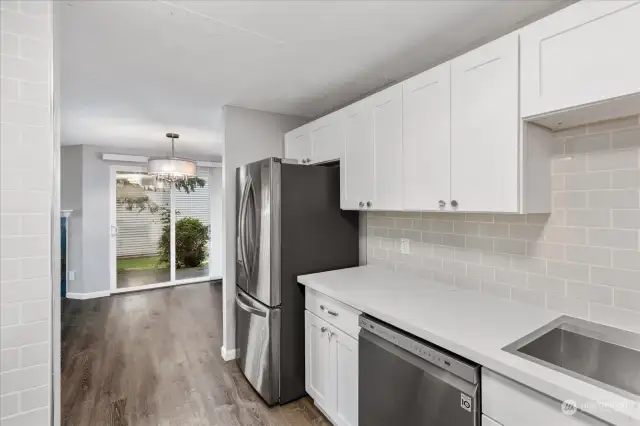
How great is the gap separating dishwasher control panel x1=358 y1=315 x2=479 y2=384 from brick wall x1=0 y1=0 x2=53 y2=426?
1.40 m

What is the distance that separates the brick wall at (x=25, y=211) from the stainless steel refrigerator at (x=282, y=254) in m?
1.27

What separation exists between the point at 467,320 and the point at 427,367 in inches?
11.4

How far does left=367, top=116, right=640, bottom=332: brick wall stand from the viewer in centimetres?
139

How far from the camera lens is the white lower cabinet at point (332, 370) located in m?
A: 1.88

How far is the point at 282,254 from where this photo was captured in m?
2.32

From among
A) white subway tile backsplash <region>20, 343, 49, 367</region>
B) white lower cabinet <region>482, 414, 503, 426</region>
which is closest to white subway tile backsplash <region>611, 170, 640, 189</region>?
white lower cabinet <region>482, 414, 503, 426</region>

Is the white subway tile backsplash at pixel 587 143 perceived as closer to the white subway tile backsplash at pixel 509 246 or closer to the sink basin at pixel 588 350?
the white subway tile backsplash at pixel 509 246

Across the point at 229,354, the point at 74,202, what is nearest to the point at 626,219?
the point at 229,354

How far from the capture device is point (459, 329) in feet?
4.58

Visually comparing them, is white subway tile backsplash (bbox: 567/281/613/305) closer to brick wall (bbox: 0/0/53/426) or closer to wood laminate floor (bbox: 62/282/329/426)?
wood laminate floor (bbox: 62/282/329/426)

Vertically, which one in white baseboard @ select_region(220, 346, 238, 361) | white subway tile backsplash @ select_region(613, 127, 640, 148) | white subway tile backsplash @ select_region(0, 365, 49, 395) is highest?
white subway tile backsplash @ select_region(613, 127, 640, 148)

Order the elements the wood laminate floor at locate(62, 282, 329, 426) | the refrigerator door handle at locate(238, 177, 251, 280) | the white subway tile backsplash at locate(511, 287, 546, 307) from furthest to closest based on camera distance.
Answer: the refrigerator door handle at locate(238, 177, 251, 280) < the wood laminate floor at locate(62, 282, 329, 426) < the white subway tile backsplash at locate(511, 287, 546, 307)

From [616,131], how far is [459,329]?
110 centimetres

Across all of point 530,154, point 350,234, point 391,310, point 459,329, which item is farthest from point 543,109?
point 350,234
